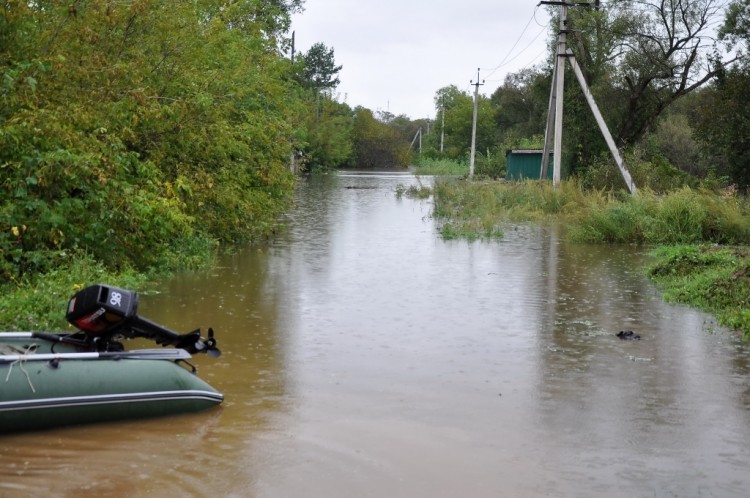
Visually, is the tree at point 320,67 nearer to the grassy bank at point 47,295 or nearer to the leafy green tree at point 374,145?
the leafy green tree at point 374,145

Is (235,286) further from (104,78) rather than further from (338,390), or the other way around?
(338,390)

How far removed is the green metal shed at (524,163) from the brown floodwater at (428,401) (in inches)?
1056

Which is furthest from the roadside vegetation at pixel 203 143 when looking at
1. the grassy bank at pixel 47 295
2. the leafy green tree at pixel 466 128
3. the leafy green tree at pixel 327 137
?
the leafy green tree at pixel 466 128

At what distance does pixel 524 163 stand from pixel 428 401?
3574 centimetres

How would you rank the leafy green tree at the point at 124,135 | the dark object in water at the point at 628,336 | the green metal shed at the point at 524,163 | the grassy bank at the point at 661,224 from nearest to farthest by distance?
1. the dark object in water at the point at 628,336
2. the leafy green tree at the point at 124,135
3. the grassy bank at the point at 661,224
4. the green metal shed at the point at 524,163

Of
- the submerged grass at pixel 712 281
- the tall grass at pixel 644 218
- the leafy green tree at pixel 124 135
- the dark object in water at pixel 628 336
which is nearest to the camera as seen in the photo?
the dark object in water at pixel 628 336

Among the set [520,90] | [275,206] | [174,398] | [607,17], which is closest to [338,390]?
[174,398]

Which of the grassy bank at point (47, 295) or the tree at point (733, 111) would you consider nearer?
the grassy bank at point (47, 295)

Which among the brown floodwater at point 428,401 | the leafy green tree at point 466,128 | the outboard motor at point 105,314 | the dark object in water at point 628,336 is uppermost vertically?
the leafy green tree at point 466,128

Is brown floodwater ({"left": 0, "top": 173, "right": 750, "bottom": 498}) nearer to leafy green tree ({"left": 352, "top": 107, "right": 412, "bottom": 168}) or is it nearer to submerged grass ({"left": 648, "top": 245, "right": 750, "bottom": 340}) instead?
submerged grass ({"left": 648, "top": 245, "right": 750, "bottom": 340})

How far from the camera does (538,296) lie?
1403 cm

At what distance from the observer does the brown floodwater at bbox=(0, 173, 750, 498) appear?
648 cm

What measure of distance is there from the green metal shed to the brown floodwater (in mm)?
26826

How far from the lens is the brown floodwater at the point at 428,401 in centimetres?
648
